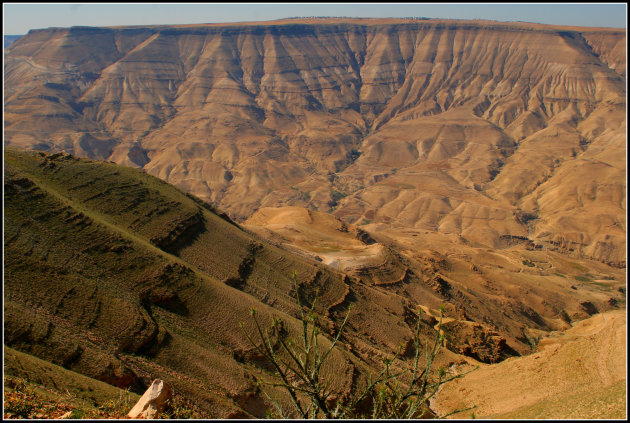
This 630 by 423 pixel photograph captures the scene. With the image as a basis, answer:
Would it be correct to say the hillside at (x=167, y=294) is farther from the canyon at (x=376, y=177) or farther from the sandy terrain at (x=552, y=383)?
the sandy terrain at (x=552, y=383)

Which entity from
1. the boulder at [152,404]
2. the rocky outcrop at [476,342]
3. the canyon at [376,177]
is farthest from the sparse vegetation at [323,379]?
the rocky outcrop at [476,342]

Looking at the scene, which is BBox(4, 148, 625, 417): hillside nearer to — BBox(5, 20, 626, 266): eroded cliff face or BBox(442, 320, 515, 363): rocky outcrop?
BBox(442, 320, 515, 363): rocky outcrop

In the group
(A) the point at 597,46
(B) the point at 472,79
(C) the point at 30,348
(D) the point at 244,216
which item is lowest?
(D) the point at 244,216

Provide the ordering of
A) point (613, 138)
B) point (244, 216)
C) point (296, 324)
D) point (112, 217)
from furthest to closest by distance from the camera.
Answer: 1. point (613, 138)
2. point (244, 216)
3. point (112, 217)
4. point (296, 324)

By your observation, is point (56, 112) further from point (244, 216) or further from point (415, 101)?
point (415, 101)

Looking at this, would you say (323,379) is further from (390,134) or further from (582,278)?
(390,134)

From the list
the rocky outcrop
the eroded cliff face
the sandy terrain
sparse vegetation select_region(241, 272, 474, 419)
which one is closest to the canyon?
the rocky outcrop

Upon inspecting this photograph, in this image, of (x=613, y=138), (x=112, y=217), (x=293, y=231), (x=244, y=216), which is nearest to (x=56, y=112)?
(x=244, y=216)
